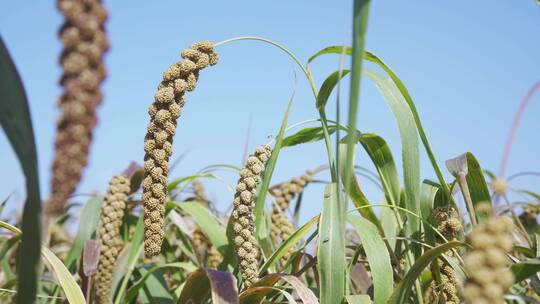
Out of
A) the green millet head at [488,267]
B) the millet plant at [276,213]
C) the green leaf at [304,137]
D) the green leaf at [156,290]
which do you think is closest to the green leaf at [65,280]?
the millet plant at [276,213]

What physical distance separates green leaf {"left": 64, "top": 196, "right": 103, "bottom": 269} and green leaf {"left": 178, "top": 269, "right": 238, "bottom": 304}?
3.32 feet

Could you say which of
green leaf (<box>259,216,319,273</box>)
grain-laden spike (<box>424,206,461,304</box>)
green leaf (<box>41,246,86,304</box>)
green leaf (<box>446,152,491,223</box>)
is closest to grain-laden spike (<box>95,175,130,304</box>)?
green leaf (<box>41,246,86,304</box>)

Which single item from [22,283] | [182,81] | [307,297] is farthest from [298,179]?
[22,283]

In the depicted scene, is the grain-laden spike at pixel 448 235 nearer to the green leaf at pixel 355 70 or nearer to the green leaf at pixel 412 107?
the green leaf at pixel 412 107

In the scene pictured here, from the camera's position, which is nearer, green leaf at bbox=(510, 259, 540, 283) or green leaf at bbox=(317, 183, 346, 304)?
green leaf at bbox=(510, 259, 540, 283)

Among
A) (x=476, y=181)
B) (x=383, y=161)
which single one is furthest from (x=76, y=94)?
(x=383, y=161)

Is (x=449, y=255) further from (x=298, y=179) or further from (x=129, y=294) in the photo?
(x=298, y=179)

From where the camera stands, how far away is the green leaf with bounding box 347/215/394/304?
1472 millimetres

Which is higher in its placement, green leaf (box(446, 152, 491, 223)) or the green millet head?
green leaf (box(446, 152, 491, 223))

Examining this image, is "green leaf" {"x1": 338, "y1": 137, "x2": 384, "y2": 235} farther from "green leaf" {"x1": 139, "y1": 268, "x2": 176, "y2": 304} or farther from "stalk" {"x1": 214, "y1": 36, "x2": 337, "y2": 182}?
"green leaf" {"x1": 139, "y1": 268, "x2": 176, "y2": 304}

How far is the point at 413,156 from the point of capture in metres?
1.59

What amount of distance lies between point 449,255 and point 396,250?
0.47m

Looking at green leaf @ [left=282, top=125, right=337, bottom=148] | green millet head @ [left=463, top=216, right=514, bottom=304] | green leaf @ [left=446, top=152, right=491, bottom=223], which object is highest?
green leaf @ [left=282, top=125, right=337, bottom=148]

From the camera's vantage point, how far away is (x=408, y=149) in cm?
Result: 159
